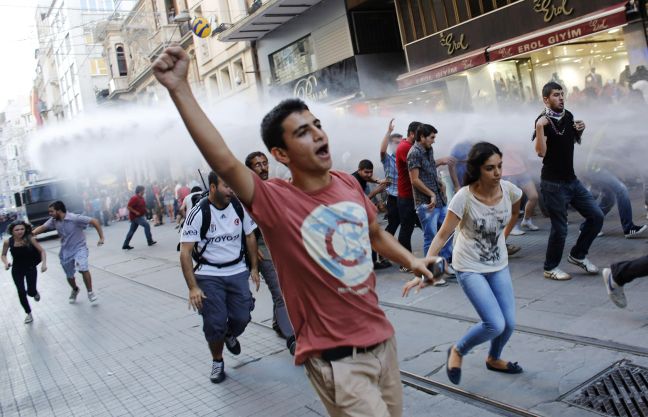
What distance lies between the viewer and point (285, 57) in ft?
68.8

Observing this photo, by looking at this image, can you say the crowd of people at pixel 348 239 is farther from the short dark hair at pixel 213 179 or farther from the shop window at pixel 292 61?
the shop window at pixel 292 61

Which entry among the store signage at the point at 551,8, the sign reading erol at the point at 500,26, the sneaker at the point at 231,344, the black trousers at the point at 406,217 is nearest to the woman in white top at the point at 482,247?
the sneaker at the point at 231,344

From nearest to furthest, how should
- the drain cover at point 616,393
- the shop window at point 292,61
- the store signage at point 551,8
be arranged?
1. the drain cover at point 616,393
2. the store signage at point 551,8
3. the shop window at point 292,61

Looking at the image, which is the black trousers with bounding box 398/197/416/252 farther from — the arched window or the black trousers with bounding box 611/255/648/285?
the arched window

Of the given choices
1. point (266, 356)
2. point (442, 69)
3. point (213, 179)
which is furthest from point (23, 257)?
point (442, 69)

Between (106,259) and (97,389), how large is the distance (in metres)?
11.5

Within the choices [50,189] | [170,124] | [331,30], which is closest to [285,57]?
[331,30]

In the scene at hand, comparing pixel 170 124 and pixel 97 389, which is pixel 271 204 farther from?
pixel 170 124

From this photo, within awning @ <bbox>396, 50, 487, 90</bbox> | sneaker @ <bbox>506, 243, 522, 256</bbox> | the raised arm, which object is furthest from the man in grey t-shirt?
awning @ <bbox>396, 50, 487, 90</bbox>

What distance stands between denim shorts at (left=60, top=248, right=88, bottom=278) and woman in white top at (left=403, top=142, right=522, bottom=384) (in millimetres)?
7414

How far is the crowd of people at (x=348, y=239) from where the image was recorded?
2.27 m

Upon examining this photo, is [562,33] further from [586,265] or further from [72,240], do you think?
[72,240]

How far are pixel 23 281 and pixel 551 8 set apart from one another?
10731 mm

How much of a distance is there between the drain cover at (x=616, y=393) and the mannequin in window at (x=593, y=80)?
334 inches
